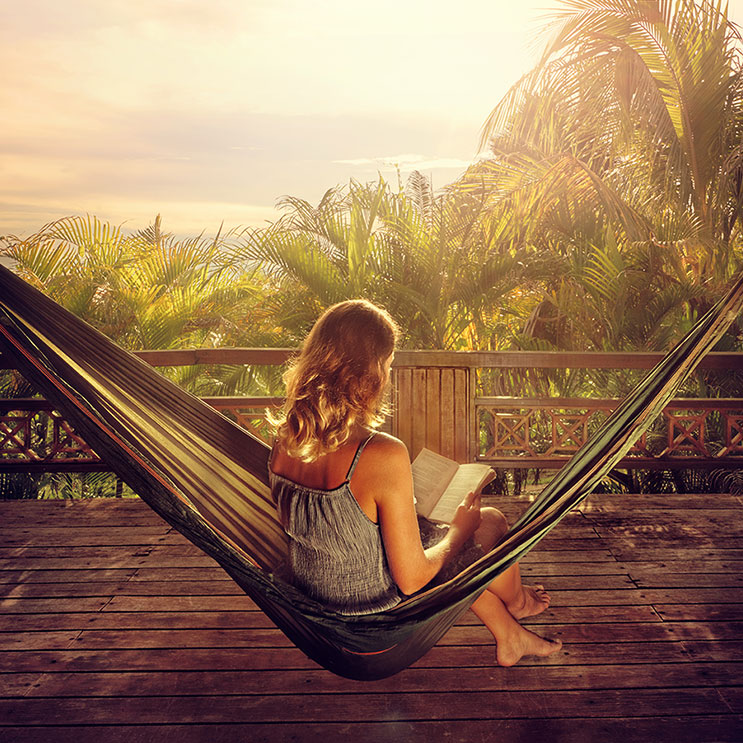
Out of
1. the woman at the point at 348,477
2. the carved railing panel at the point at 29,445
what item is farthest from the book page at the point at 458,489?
the carved railing panel at the point at 29,445

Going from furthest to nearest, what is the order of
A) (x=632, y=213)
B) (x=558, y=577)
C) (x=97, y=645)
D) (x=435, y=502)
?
1. (x=632, y=213)
2. (x=558, y=577)
3. (x=97, y=645)
4. (x=435, y=502)

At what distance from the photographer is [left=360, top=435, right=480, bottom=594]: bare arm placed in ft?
3.62

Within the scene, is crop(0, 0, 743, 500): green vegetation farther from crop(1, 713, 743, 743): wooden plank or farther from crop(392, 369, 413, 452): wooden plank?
crop(1, 713, 743, 743): wooden plank

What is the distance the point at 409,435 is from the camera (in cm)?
250

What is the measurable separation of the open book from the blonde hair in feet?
1.14

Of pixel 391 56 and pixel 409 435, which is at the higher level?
pixel 391 56

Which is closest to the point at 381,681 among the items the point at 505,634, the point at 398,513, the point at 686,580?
the point at 505,634

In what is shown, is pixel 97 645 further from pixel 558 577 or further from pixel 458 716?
pixel 558 577

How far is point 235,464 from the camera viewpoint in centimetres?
158

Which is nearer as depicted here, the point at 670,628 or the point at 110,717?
the point at 110,717

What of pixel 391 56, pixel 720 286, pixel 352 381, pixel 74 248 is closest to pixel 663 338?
pixel 720 286

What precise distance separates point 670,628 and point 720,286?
2.92 m

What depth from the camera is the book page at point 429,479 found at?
1450 millimetres

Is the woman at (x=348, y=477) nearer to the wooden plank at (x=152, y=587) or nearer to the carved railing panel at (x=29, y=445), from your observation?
the wooden plank at (x=152, y=587)
